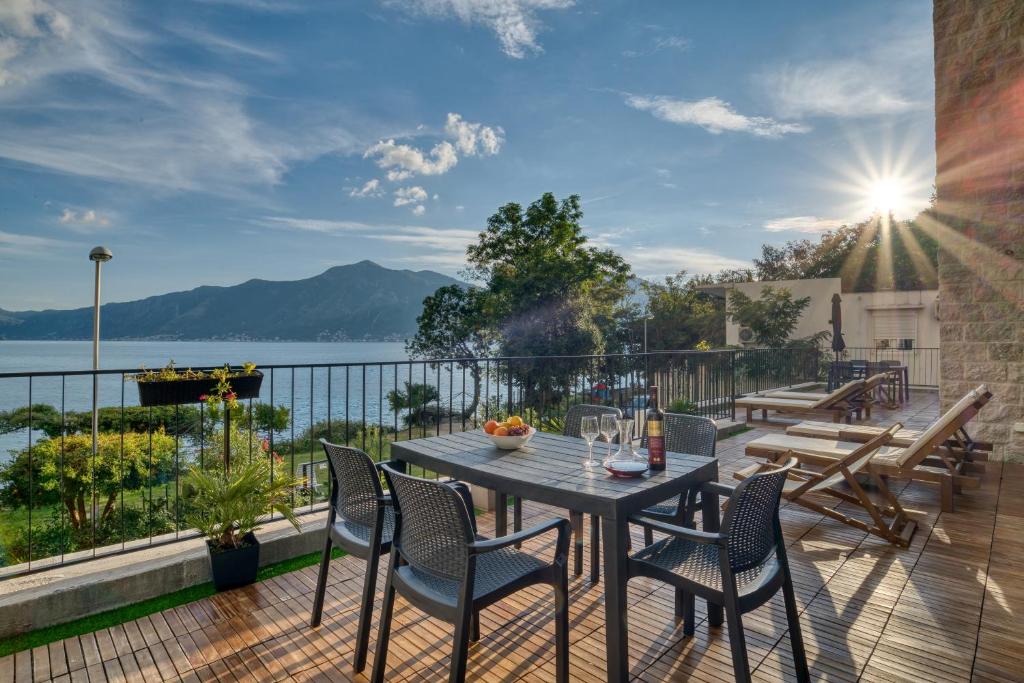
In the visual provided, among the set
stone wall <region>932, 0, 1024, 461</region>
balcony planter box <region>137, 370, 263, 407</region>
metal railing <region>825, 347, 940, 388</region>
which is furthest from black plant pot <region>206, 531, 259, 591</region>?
metal railing <region>825, 347, 940, 388</region>

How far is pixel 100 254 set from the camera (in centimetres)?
679

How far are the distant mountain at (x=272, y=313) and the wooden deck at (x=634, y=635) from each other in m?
21.9

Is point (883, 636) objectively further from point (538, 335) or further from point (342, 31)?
point (538, 335)

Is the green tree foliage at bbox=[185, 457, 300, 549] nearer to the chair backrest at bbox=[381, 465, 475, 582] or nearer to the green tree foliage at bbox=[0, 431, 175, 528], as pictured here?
the chair backrest at bbox=[381, 465, 475, 582]

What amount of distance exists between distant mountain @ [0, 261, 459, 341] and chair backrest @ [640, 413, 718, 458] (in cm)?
2175

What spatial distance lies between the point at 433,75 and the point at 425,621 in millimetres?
11196

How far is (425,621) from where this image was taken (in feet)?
7.91

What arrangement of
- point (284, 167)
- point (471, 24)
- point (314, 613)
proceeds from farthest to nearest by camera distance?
A: point (284, 167)
point (471, 24)
point (314, 613)

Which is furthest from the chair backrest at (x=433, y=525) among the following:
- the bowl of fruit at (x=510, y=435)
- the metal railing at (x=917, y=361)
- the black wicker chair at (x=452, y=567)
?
the metal railing at (x=917, y=361)

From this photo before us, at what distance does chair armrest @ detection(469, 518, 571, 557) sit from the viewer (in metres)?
1.62

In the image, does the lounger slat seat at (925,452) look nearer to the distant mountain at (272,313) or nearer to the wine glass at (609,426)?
the wine glass at (609,426)

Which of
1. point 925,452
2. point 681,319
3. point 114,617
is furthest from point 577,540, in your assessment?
point 681,319

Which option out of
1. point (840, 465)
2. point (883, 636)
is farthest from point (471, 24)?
point (883, 636)

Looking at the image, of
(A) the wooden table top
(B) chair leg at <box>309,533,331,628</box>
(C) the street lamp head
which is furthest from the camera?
(C) the street lamp head
